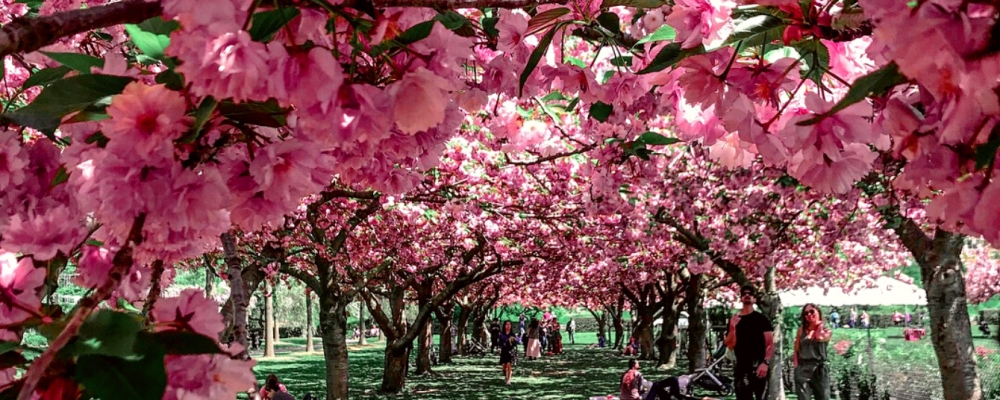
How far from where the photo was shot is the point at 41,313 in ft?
3.20

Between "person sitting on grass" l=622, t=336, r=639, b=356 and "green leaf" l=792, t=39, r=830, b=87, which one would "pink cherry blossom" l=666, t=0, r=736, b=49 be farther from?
"person sitting on grass" l=622, t=336, r=639, b=356

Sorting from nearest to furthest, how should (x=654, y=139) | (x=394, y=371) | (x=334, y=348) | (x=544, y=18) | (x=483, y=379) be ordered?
(x=544, y=18) → (x=654, y=139) → (x=334, y=348) → (x=394, y=371) → (x=483, y=379)

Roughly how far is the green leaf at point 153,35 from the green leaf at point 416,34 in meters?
0.42

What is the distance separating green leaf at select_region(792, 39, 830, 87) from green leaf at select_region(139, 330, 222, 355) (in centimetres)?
106

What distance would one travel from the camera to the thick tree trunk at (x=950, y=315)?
20.3ft

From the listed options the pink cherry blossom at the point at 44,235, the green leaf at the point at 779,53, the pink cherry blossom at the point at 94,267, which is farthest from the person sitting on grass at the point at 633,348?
the pink cherry blossom at the point at 44,235

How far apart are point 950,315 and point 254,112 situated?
6961 mm

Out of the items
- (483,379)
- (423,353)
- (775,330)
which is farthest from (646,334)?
(775,330)

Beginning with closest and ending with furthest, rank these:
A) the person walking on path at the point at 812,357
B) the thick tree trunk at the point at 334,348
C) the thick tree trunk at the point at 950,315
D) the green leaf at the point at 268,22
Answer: the green leaf at the point at 268,22, the thick tree trunk at the point at 950,315, the person walking on path at the point at 812,357, the thick tree trunk at the point at 334,348

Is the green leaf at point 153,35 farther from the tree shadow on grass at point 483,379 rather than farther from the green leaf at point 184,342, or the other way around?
the tree shadow on grass at point 483,379

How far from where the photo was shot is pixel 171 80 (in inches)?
39.7

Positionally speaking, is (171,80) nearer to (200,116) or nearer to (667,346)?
(200,116)

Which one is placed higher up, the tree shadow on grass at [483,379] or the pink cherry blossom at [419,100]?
the pink cherry blossom at [419,100]

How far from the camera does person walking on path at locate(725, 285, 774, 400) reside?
27.7ft
